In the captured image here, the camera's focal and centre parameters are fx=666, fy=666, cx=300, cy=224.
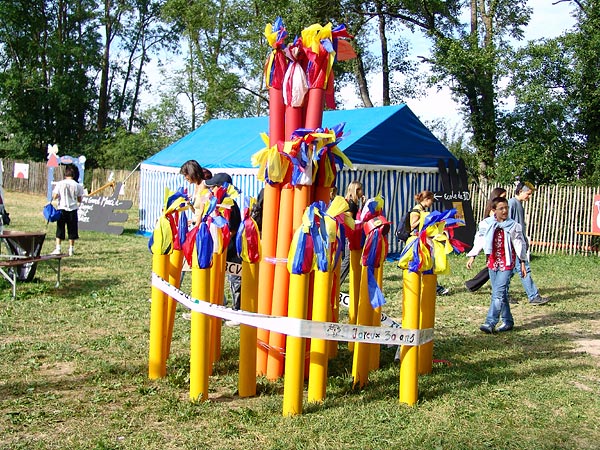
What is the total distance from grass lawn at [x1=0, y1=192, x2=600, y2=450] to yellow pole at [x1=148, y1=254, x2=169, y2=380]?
132 millimetres

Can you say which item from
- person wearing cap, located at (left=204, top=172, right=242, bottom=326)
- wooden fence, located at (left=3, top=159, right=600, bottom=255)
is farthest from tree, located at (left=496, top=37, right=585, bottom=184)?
person wearing cap, located at (left=204, top=172, right=242, bottom=326)

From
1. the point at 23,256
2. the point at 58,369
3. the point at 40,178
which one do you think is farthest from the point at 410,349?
the point at 40,178

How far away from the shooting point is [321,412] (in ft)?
15.3

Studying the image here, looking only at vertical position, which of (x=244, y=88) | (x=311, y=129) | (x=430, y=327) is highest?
(x=244, y=88)

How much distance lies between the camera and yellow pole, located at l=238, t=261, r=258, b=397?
16.0 feet

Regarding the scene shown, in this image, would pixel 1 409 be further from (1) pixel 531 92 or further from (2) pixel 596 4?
(2) pixel 596 4

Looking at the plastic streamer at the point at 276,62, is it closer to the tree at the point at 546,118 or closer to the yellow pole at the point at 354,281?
the yellow pole at the point at 354,281

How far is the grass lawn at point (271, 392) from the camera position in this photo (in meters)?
4.29

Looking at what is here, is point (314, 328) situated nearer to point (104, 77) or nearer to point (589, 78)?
point (589, 78)

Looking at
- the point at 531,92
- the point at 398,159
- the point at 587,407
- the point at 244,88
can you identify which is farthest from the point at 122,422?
the point at 244,88

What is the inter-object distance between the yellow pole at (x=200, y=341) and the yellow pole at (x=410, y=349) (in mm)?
1438

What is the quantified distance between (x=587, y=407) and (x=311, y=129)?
2967 millimetres

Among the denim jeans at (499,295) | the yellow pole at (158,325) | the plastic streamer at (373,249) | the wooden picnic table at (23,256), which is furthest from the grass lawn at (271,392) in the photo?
the plastic streamer at (373,249)

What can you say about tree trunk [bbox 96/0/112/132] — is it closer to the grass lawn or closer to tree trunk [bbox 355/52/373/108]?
tree trunk [bbox 355/52/373/108]
